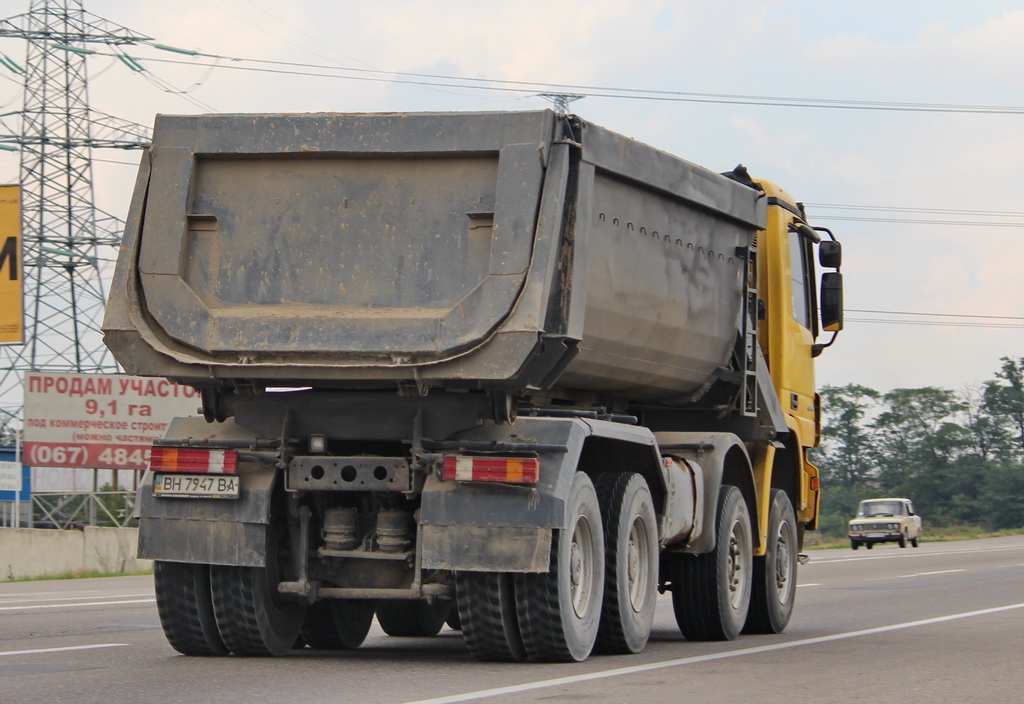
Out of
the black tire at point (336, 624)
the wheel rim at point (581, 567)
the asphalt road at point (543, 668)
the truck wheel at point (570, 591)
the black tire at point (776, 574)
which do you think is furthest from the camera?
the black tire at point (776, 574)

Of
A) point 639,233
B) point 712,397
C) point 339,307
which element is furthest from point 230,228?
point 712,397

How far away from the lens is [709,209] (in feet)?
37.2

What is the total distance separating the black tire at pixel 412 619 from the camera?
11867mm

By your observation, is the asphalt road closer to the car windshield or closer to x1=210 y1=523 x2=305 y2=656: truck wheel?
x1=210 y1=523 x2=305 y2=656: truck wheel

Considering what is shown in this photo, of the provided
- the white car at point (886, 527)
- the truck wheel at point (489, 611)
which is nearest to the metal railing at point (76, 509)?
the white car at point (886, 527)

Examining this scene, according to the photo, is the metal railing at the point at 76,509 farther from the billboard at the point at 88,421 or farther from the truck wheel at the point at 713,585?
the truck wheel at the point at 713,585

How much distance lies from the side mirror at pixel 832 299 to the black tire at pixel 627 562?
4392 millimetres

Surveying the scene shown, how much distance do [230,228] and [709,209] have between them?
3.71 m

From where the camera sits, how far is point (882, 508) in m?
47.9

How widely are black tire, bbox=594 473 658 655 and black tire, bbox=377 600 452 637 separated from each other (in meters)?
1.99

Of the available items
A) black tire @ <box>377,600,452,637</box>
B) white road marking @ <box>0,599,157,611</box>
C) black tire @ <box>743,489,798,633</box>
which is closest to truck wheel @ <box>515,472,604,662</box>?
black tire @ <box>377,600,452,637</box>

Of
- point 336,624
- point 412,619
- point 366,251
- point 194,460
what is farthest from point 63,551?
point 366,251

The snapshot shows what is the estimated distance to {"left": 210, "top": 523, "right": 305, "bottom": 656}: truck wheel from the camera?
30.5ft

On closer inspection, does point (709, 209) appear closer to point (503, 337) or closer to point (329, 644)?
point (503, 337)
